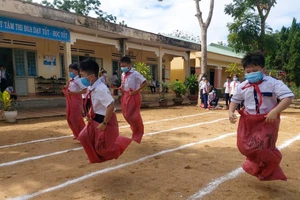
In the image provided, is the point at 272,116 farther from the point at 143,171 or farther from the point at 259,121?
the point at 143,171

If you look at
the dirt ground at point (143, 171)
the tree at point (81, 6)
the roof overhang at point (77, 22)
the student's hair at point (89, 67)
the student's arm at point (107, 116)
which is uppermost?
the tree at point (81, 6)

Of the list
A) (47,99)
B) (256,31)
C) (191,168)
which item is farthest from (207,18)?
(191,168)

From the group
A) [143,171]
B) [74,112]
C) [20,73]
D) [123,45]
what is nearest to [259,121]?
[143,171]

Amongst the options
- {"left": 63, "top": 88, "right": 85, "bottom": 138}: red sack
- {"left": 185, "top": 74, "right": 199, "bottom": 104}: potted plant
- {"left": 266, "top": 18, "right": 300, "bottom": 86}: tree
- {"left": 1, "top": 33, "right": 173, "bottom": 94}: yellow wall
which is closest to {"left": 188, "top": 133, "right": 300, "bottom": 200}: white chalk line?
{"left": 63, "top": 88, "right": 85, "bottom": 138}: red sack

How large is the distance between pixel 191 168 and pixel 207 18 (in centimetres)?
1155

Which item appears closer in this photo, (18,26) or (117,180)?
(117,180)

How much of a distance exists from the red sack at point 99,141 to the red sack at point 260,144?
1.53m

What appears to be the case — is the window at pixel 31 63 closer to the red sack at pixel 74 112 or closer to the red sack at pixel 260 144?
the red sack at pixel 74 112

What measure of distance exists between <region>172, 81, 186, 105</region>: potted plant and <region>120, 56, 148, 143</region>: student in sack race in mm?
10304

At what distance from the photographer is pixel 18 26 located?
33.8ft

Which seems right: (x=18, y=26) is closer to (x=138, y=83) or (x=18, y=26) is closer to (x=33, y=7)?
(x=33, y=7)

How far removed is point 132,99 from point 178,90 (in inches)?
414

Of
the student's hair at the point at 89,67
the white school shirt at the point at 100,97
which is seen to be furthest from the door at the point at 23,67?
the white school shirt at the point at 100,97

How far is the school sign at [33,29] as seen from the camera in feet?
32.5
